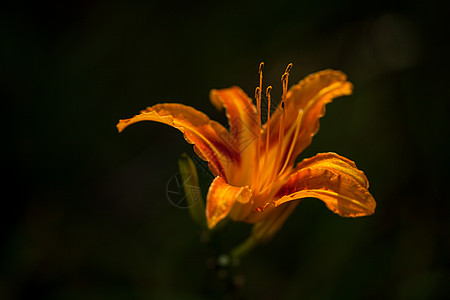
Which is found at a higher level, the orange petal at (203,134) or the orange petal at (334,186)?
the orange petal at (203,134)

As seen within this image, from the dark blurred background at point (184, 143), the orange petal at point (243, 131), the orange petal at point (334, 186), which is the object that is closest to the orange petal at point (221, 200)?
the orange petal at point (334, 186)

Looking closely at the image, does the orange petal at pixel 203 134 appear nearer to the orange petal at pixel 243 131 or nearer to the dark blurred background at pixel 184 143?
the orange petal at pixel 243 131

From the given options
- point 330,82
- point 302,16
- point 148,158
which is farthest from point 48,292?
point 302,16

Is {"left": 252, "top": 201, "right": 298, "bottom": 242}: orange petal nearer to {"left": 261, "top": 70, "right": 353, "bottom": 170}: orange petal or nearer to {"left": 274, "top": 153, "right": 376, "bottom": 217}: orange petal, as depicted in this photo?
{"left": 274, "top": 153, "right": 376, "bottom": 217}: orange petal

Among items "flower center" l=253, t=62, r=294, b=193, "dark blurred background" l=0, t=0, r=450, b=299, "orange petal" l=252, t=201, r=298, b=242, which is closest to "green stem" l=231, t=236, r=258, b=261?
"orange petal" l=252, t=201, r=298, b=242

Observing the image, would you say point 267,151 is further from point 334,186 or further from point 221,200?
point 221,200

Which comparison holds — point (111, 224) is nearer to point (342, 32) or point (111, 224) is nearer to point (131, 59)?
point (131, 59)
